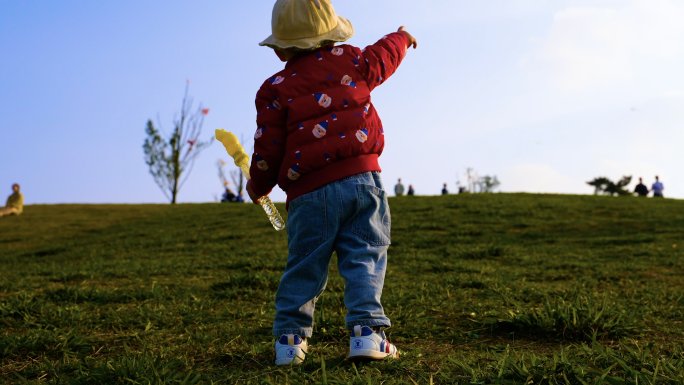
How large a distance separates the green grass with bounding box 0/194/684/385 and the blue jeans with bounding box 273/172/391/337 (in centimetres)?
22

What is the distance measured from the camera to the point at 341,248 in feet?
7.97

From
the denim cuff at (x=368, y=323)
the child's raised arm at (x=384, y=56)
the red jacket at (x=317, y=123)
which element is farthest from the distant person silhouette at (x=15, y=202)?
the denim cuff at (x=368, y=323)

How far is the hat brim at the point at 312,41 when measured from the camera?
2451 mm

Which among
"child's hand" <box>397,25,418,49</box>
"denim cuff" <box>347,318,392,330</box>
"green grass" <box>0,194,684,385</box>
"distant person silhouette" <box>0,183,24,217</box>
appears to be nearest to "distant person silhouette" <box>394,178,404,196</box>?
"distant person silhouette" <box>0,183,24,217</box>

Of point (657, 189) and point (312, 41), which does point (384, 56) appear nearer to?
point (312, 41)

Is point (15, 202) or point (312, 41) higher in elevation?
point (312, 41)

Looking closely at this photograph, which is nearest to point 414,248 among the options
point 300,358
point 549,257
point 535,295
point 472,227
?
point 549,257

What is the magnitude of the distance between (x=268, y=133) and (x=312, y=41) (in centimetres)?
47

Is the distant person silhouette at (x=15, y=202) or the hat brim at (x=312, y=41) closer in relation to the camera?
the hat brim at (x=312, y=41)

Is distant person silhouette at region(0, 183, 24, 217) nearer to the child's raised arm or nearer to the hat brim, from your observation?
the hat brim

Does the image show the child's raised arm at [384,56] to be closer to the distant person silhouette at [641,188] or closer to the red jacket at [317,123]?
the red jacket at [317,123]

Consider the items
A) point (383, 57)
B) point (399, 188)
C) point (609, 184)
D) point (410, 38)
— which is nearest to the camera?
point (383, 57)

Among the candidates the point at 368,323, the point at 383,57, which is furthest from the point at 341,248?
the point at 383,57

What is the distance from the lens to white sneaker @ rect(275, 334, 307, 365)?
240cm
